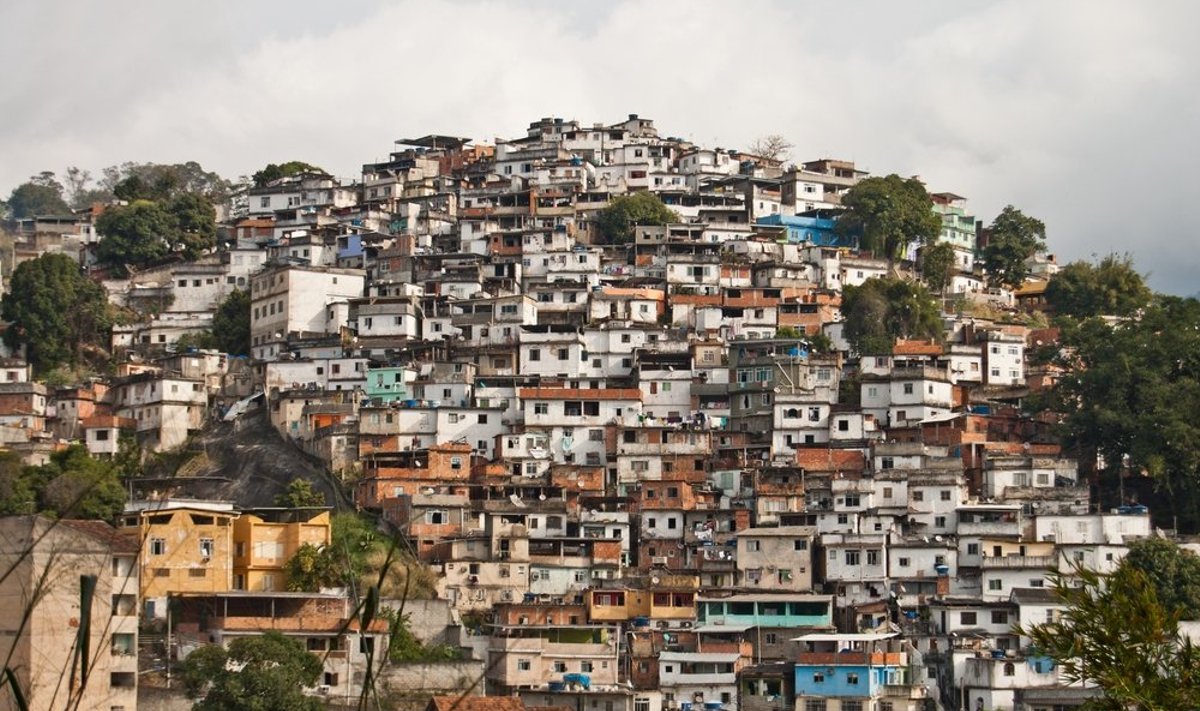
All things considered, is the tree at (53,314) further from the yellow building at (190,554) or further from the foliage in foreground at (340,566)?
the foliage in foreground at (340,566)

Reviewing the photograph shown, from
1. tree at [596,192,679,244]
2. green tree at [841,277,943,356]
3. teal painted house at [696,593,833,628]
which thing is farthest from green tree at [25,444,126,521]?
green tree at [841,277,943,356]

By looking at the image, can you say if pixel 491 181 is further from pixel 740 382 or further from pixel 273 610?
pixel 273 610

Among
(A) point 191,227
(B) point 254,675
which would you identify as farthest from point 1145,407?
(A) point 191,227

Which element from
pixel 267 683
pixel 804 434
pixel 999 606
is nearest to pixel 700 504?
pixel 804 434

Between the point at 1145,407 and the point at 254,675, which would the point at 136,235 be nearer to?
the point at 1145,407

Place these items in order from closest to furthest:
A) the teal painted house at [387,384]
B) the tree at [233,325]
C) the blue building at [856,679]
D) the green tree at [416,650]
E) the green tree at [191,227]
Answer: the green tree at [416,650], the blue building at [856,679], the teal painted house at [387,384], the tree at [233,325], the green tree at [191,227]

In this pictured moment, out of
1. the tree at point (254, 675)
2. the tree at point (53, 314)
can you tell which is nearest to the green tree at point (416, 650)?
the tree at point (254, 675)
